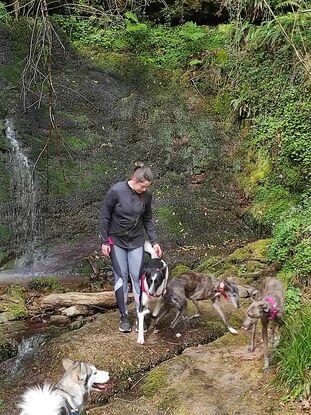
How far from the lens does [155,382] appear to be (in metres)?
4.73

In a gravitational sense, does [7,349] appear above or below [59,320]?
above

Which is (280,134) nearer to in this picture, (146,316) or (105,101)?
(105,101)

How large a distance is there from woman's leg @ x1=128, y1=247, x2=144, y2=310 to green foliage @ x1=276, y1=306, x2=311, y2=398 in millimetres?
1893

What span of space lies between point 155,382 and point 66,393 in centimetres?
134

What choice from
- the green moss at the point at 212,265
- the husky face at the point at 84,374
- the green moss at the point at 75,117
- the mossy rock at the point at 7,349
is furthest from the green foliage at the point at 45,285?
the green moss at the point at 75,117

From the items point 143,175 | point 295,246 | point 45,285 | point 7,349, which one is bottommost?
point 45,285

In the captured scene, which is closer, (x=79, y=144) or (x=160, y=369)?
(x=160, y=369)

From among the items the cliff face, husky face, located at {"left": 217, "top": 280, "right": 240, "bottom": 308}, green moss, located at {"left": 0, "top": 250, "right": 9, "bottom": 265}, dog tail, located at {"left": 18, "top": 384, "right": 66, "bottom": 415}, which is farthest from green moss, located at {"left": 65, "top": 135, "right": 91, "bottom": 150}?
dog tail, located at {"left": 18, "top": 384, "right": 66, "bottom": 415}

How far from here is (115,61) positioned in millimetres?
14531

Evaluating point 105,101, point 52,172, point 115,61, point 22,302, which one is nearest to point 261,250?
point 22,302

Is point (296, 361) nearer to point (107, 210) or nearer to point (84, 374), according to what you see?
point (84, 374)

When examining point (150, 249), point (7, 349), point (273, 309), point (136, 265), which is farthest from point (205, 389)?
point (7, 349)

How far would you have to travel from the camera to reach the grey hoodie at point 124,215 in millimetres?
5426

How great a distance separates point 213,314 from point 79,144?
696 cm
